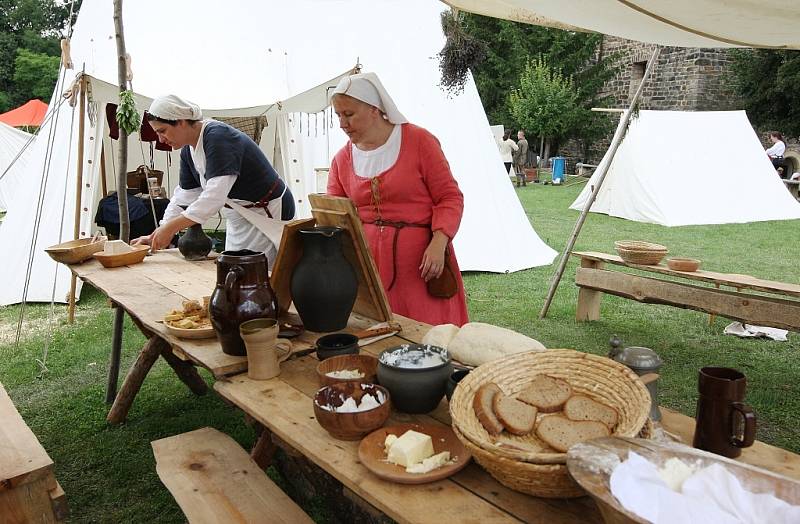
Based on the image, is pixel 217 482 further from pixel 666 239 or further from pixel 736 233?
pixel 736 233

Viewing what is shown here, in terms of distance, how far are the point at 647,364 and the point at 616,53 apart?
762 inches

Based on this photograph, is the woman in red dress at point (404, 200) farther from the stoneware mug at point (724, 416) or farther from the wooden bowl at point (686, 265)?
the wooden bowl at point (686, 265)

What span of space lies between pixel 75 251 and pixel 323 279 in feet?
6.05

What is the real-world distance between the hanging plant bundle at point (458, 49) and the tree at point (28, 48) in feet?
86.6

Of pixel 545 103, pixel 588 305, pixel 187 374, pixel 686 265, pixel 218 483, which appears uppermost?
pixel 545 103

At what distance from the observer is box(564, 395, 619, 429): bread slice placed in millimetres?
1146

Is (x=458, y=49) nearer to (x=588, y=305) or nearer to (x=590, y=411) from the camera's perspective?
(x=588, y=305)

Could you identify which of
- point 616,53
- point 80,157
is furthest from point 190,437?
point 616,53

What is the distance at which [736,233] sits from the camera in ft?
28.6

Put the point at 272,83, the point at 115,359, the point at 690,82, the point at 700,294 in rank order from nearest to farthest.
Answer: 1. the point at 115,359
2. the point at 700,294
3. the point at 272,83
4. the point at 690,82

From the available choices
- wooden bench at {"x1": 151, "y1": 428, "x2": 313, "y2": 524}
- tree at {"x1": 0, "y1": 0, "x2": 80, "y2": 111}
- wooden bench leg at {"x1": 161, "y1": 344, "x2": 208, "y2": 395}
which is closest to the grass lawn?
wooden bench leg at {"x1": 161, "y1": 344, "x2": 208, "y2": 395}

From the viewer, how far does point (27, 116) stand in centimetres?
1788

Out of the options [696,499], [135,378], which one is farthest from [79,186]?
[696,499]

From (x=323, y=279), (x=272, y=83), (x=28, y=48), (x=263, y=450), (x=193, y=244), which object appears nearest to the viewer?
(x=323, y=279)
